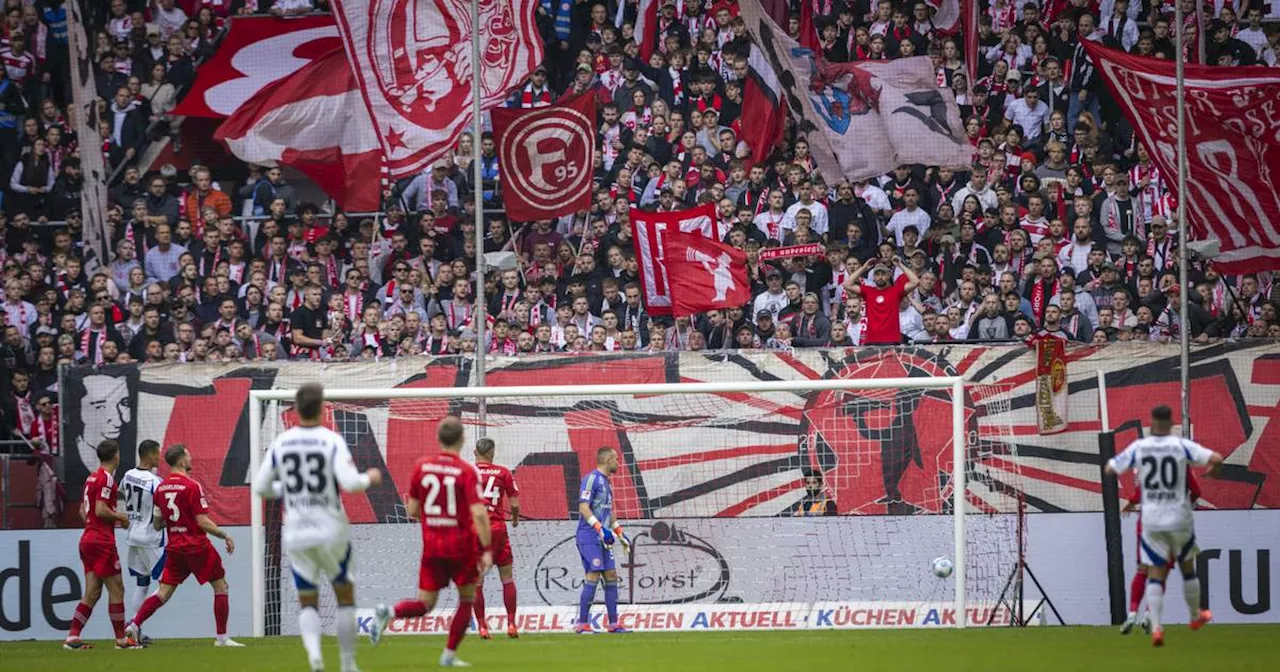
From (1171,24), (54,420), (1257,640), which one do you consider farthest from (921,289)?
(54,420)

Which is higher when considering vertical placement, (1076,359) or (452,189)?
(452,189)

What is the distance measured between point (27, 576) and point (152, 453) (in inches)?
159

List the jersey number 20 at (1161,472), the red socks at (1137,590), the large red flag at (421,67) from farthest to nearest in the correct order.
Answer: the large red flag at (421,67), the red socks at (1137,590), the jersey number 20 at (1161,472)

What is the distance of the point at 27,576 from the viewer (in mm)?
19625

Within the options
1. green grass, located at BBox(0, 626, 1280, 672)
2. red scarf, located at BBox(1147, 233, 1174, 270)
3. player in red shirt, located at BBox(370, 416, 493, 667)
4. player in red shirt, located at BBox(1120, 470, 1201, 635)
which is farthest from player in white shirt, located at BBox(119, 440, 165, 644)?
red scarf, located at BBox(1147, 233, 1174, 270)

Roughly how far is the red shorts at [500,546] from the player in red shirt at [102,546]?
3.88 meters

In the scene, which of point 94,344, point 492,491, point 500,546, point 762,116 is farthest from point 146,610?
point 762,116

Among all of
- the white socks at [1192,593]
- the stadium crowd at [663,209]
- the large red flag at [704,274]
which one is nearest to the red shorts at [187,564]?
the stadium crowd at [663,209]

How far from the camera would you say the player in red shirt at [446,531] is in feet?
41.4

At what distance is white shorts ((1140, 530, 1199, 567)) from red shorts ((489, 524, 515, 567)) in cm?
617

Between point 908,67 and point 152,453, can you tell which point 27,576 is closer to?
point 152,453

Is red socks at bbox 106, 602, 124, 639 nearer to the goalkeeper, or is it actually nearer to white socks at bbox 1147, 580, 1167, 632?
the goalkeeper

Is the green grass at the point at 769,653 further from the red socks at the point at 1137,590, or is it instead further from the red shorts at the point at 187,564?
the red shorts at the point at 187,564

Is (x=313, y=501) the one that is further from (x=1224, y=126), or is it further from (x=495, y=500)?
(x=1224, y=126)
